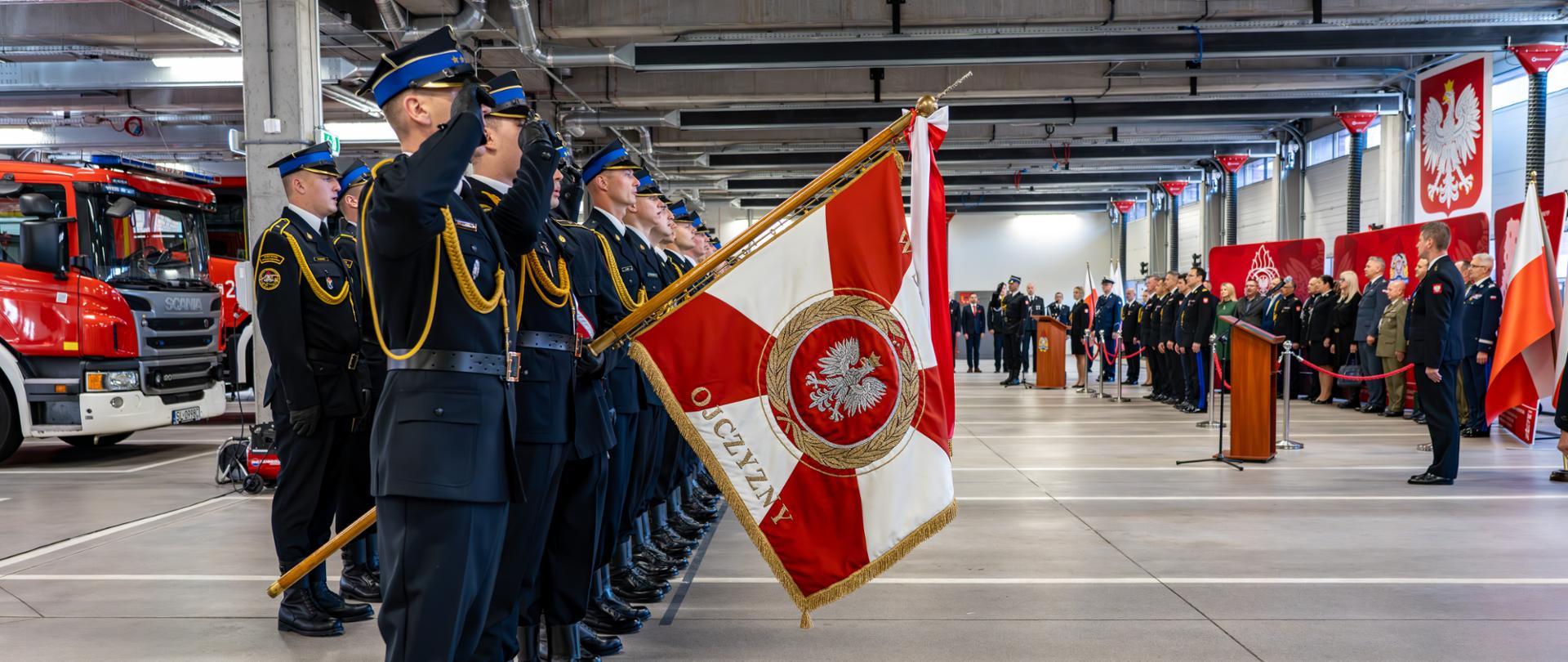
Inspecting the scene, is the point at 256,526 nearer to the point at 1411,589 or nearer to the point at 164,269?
the point at 164,269

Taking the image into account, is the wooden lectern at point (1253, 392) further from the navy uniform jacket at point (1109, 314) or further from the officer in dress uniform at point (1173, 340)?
the navy uniform jacket at point (1109, 314)

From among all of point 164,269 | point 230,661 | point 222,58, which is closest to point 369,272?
point 230,661

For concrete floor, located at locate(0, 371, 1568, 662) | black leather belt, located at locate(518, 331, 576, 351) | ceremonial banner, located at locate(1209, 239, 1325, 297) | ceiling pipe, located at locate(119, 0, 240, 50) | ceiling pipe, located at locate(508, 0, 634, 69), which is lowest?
concrete floor, located at locate(0, 371, 1568, 662)

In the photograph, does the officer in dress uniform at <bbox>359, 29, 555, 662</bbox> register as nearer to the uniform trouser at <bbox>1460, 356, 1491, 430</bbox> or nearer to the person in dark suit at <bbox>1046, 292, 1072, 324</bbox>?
the uniform trouser at <bbox>1460, 356, 1491, 430</bbox>

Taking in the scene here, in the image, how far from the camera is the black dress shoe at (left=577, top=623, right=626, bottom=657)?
3.50 m

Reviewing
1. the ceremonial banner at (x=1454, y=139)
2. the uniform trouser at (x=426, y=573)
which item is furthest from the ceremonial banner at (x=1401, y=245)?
the uniform trouser at (x=426, y=573)

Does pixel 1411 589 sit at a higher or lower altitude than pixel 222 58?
lower

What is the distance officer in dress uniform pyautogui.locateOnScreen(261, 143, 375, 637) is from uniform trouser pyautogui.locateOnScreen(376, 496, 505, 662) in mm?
1743

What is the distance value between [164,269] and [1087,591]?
26.7ft

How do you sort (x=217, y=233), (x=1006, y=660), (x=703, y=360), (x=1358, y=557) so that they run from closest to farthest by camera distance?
1. (x=703, y=360)
2. (x=1006, y=660)
3. (x=1358, y=557)
4. (x=217, y=233)

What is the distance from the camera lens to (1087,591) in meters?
4.46

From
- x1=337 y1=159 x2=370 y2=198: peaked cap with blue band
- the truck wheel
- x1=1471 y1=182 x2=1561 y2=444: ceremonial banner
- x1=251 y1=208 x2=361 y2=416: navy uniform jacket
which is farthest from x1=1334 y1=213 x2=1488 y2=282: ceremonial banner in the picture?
the truck wheel

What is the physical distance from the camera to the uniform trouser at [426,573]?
230 centimetres

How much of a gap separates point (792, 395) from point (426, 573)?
1198 mm
